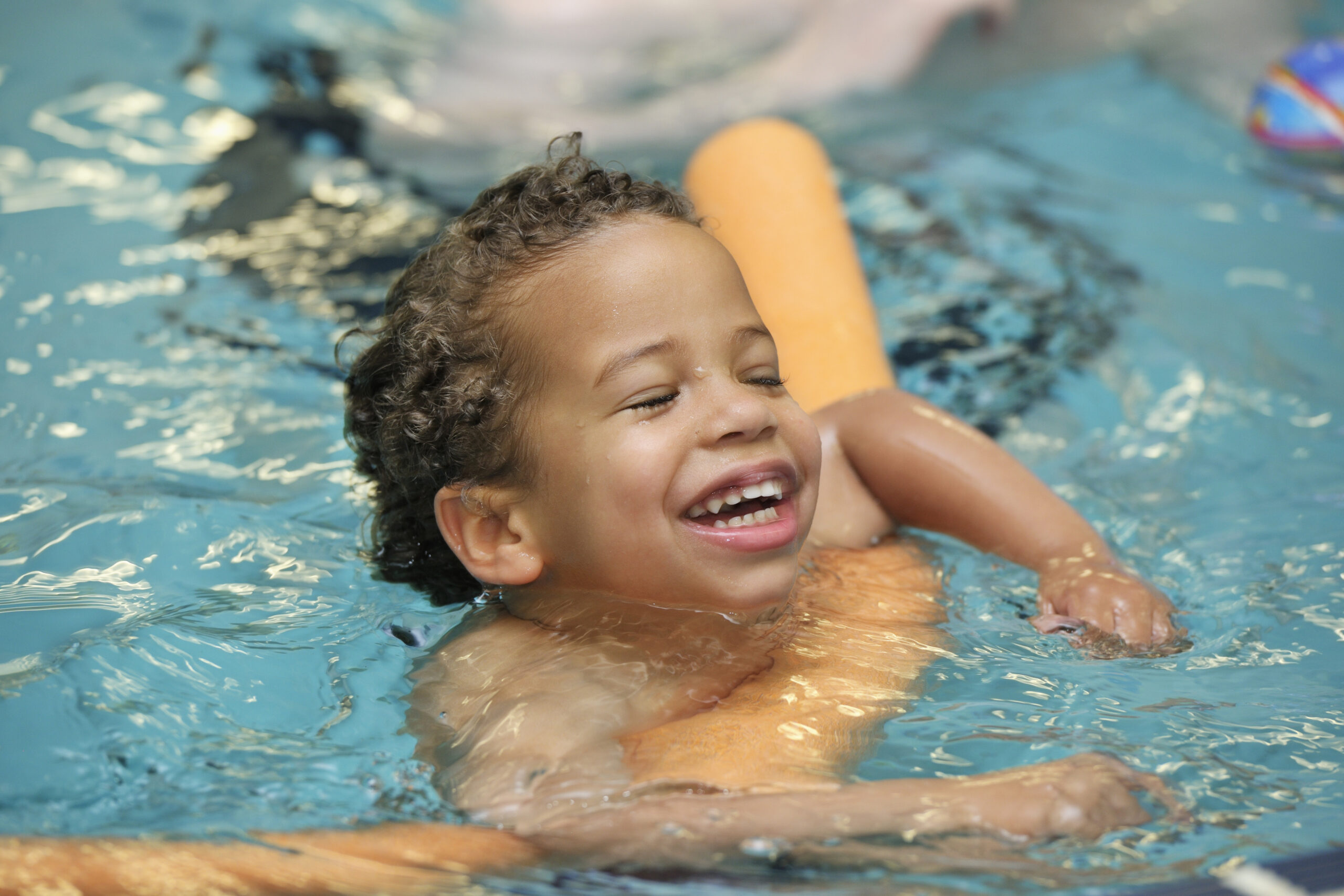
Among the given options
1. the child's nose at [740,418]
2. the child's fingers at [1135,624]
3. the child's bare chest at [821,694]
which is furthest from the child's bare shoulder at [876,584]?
the child's nose at [740,418]

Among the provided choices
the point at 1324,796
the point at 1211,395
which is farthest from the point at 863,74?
the point at 1324,796

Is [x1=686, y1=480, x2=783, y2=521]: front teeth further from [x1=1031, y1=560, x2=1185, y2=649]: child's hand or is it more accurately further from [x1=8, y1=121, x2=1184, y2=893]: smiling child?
[x1=1031, y1=560, x2=1185, y2=649]: child's hand

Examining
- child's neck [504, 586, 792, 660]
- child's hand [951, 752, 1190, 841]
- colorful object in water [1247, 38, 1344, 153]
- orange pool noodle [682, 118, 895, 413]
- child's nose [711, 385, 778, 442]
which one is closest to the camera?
child's hand [951, 752, 1190, 841]

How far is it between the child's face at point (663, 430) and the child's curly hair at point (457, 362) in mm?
64

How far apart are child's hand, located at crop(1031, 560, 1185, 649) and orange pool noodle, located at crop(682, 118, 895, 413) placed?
67 cm

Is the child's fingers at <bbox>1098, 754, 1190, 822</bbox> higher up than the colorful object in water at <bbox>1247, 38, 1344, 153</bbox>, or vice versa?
the colorful object in water at <bbox>1247, 38, 1344, 153</bbox>

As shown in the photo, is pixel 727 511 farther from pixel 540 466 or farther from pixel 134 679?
pixel 134 679

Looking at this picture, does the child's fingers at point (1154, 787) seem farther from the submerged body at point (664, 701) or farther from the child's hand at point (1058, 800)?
the submerged body at point (664, 701)

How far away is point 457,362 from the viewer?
2078 millimetres

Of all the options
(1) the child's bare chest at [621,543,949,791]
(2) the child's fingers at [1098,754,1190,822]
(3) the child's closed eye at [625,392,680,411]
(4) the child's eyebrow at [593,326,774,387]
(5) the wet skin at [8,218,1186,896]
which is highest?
(4) the child's eyebrow at [593,326,774,387]

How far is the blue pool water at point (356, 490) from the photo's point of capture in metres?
1.77

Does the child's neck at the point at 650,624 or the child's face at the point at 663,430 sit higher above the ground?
the child's face at the point at 663,430

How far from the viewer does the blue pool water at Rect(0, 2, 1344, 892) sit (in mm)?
1772

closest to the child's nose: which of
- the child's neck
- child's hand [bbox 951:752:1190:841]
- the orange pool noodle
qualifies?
the child's neck
